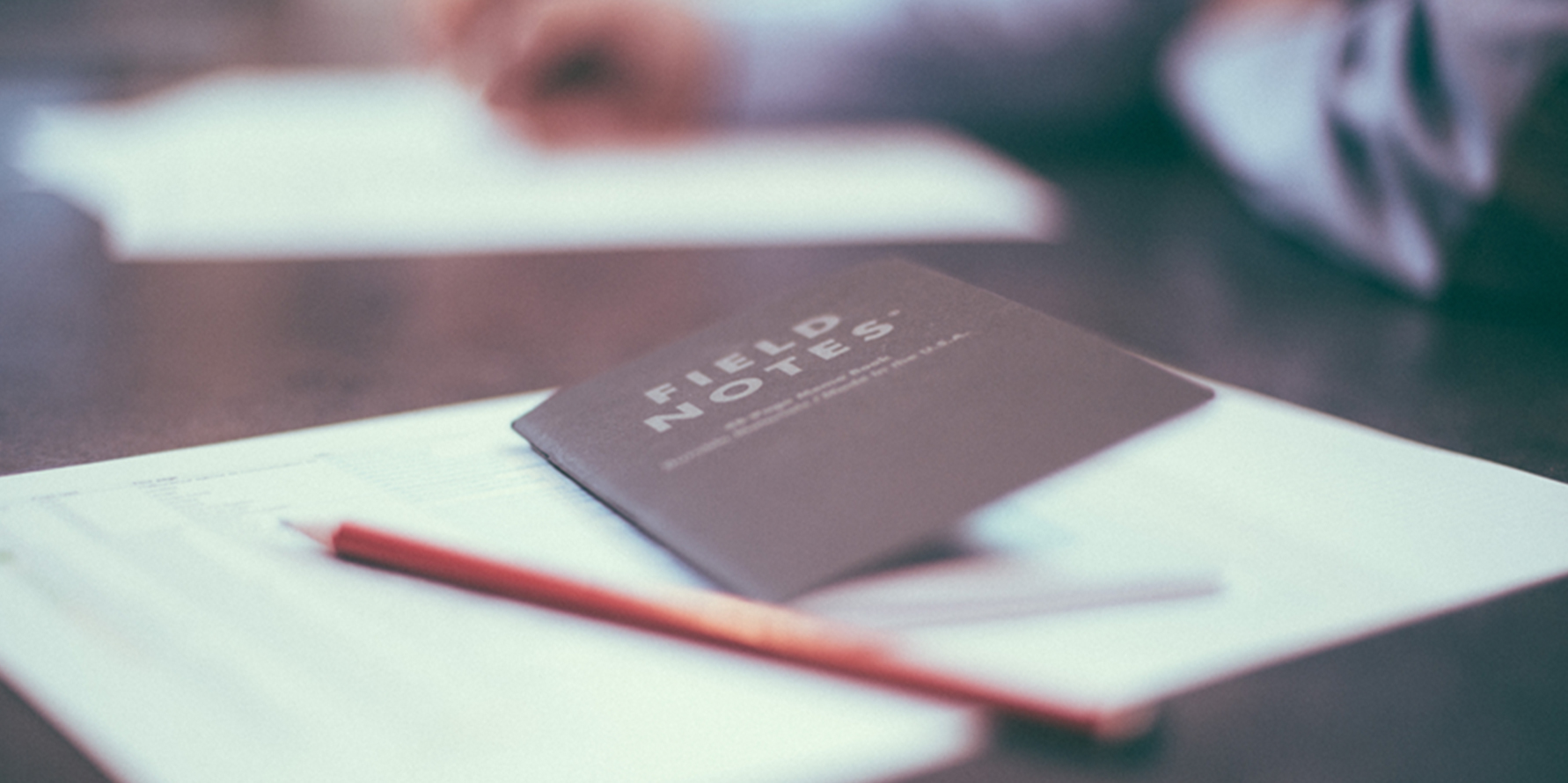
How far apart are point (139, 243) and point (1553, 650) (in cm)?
76

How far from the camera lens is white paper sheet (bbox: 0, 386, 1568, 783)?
0.25 meters

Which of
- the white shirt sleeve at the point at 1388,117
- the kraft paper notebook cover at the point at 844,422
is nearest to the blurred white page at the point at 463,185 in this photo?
the white shirt sleeve at the point at 1388,117

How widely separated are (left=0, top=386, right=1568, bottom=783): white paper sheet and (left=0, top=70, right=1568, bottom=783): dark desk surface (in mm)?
15

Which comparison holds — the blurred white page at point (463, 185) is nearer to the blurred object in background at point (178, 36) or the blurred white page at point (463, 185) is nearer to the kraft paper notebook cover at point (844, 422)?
the blurred object in background at point (178, 36)

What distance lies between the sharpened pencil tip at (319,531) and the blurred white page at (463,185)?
450 mm

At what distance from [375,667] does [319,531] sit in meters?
0.07

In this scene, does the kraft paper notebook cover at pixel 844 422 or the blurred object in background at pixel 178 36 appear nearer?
the kraft paper notebook cover at pixel 844 422

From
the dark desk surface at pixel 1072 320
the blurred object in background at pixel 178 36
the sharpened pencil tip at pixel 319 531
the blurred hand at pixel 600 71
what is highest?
the blurred object in background at pixel 178 36

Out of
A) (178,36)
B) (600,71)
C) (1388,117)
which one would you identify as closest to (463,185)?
(600,71)

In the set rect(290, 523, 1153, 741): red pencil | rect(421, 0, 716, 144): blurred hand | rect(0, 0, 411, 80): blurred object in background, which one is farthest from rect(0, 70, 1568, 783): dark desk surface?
rect(0, 0, 411, 80): blurred object in background

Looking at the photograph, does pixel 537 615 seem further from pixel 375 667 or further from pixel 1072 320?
pixel 1072 320

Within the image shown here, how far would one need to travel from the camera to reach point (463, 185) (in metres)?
0.93

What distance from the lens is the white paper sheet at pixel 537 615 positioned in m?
0.25

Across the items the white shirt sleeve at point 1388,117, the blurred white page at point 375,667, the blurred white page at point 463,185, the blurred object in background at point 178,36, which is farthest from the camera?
the blurred object in background at point 178,36
